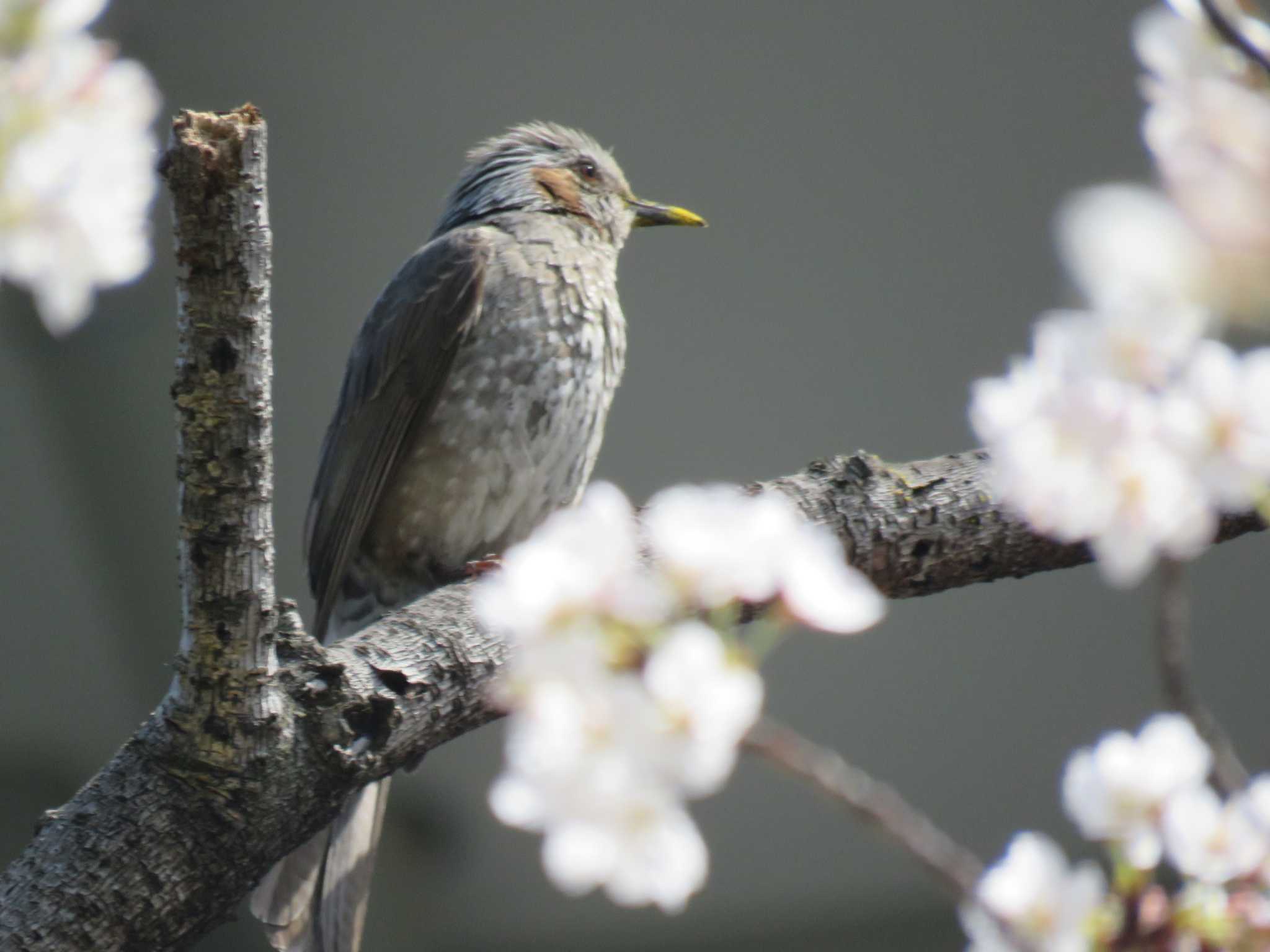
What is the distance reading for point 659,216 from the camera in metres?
3.06

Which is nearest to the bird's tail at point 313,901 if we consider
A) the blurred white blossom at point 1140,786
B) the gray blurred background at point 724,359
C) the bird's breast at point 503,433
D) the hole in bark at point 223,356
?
the bird's breast at point 503,433

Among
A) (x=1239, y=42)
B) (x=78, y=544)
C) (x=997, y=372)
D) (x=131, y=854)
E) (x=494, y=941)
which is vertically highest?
(x=997, y=372)

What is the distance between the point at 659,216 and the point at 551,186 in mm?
233

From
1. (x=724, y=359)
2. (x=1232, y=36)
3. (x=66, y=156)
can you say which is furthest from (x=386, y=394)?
(x=1232, y=36)

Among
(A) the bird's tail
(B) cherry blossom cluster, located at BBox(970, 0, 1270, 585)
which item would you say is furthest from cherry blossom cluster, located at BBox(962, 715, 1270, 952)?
(A) the bird's tail

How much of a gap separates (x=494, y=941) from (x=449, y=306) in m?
2.48

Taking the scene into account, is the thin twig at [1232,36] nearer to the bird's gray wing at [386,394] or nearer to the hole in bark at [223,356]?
the hole in bark at [223,356]

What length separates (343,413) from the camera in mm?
2674

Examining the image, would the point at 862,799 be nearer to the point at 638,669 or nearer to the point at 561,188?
the point at 638,669

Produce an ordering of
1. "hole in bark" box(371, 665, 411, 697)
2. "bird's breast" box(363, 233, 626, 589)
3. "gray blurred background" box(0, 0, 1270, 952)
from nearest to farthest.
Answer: "hole in bark" box(371, 665, 411, 697)
"bird's breast" box(363, 233, 626, 589)
"gray blurred background" box(0, 0, 1270, 952)

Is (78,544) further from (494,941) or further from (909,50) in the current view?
(909,50)

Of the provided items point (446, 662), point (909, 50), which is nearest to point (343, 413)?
A: point (446, 662)

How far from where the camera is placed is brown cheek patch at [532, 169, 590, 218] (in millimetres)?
3020

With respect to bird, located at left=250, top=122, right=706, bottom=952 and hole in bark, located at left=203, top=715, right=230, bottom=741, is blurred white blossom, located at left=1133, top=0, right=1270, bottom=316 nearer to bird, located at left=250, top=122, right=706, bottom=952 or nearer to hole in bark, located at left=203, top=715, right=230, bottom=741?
hole in bark, located at left=203, top=715, right=230, bottom=741
